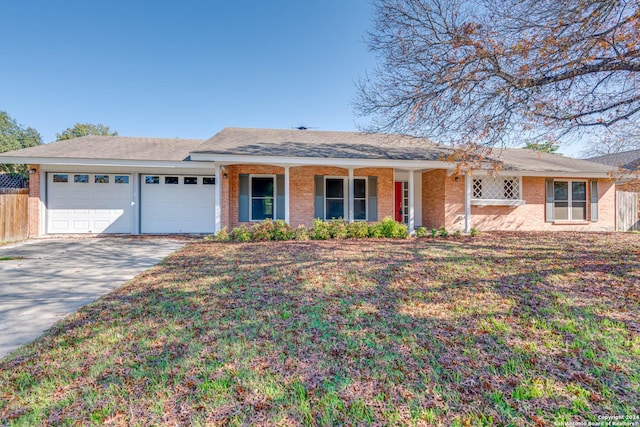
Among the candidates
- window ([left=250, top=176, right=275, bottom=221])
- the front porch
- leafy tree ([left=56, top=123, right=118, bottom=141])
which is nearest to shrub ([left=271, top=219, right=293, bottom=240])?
the front porch

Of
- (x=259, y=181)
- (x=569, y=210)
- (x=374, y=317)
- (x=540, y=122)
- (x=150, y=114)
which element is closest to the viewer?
(x=374, y=317)

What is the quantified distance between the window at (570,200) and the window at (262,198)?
12.3 m

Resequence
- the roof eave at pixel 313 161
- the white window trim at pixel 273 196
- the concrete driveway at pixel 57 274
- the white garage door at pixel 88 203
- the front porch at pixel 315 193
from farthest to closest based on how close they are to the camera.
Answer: the white window trim at pixel 273 196 → the front porch at pixel 315 193 → the white garage door at pixel 88 203 → the roof eave at pixel 313 161 → the concrete driveway at pixel 57 274

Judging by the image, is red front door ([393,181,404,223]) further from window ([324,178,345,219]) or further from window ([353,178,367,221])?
window ([324,178,345,219])

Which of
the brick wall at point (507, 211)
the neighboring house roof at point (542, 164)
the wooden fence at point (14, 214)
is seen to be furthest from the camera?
the brick wall at point (507, 211)

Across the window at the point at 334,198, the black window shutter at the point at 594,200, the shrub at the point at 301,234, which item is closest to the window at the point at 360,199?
the window at the point at 334,198

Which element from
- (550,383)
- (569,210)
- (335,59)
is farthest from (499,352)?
(569,210)

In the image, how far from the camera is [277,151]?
10.3 m

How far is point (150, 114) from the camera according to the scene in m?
19.9

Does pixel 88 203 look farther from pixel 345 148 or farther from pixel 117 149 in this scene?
pixel 345 148

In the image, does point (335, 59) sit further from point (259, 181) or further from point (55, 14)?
point (55, 14)

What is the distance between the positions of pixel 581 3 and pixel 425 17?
2.82m

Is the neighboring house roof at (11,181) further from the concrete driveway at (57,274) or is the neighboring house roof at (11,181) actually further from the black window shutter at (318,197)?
the black window shutter at (318,197)

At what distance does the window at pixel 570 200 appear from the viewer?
12.7 m
